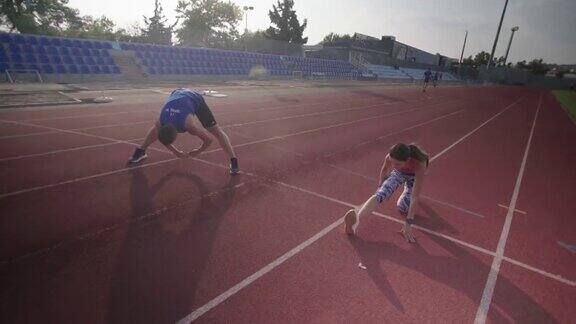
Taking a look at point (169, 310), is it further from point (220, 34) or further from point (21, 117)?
point (220, 34)

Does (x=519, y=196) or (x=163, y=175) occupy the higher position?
(x=163, y=175)

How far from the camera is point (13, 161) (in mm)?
6871

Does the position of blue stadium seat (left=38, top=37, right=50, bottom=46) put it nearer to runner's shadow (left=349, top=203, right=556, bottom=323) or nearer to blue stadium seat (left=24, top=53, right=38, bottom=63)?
blue stadium seat (left=24, top=53, right=38, bottom=63)

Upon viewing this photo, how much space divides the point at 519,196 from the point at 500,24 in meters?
69.9

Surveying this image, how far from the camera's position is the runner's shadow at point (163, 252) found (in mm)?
3354

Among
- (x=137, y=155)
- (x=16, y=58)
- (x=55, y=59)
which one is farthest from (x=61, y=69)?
(x=137, y=155)

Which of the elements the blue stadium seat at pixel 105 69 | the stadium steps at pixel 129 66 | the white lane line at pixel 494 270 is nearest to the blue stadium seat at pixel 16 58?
the blue stadium seat at pixel 105 69

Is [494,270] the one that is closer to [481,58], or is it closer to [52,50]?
[52,50]

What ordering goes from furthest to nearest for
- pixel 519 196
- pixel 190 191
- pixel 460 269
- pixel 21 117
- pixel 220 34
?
1. pixel 220 34
2. pixel 21 117
3. pixel 519 196
4. pixel 190 191
5. pixel 460 269

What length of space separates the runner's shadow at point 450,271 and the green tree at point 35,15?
1643 inches

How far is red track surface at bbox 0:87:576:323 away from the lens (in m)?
3.53

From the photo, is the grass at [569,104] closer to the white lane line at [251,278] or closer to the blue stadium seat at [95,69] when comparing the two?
the white lane line at [251,278]

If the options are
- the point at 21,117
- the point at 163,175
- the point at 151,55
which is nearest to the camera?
the point at 163,175

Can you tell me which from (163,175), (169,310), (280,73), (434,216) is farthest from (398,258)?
(280,73)
